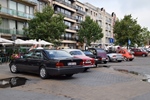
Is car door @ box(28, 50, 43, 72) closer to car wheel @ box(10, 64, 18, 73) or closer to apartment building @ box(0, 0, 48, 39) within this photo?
car wheel @ box(10, 64, 18, 73)

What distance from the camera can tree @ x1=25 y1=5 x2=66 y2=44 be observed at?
34688 millimetres

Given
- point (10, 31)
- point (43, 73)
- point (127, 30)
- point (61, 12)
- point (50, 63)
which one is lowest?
point (43, 73)

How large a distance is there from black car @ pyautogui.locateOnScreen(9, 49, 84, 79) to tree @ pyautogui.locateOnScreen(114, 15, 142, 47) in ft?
134

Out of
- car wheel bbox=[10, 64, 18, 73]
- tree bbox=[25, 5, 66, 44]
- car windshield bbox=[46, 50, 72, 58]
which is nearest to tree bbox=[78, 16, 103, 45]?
tree bbox=[25, 5, 66, 44]

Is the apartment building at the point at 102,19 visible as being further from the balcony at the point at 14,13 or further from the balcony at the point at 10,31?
the balcony at the point at 10,31

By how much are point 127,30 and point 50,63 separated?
43410mm

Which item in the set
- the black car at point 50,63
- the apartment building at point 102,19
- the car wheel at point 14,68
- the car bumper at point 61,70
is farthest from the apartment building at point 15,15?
the apartment building at point 102,19

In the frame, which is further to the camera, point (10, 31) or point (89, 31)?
point (89, 31)

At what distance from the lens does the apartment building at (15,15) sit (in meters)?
34.5

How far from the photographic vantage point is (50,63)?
10.9 m

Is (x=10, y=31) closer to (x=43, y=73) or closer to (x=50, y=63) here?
(x=43, y=73)

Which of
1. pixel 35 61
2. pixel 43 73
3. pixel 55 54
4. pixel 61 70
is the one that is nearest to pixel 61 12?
pixel 35 61

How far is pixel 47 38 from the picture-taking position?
3525cm

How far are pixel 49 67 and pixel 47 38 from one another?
2465 centimetres
